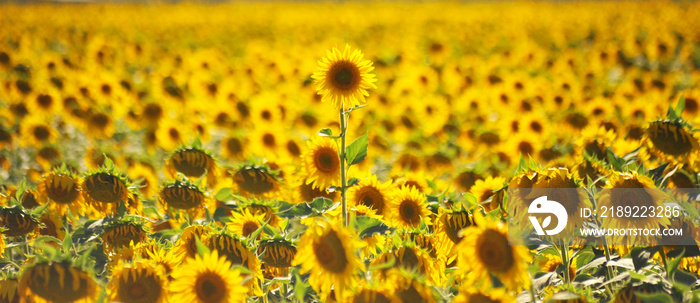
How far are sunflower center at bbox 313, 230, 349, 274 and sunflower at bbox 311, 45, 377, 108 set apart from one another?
2.19 feet

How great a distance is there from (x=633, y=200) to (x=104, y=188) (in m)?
2.15

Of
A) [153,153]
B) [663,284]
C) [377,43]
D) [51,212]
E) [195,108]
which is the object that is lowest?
[663,284]

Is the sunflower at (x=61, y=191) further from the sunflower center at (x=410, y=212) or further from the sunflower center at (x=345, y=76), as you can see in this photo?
the sunflower center at (x=410, y=212)

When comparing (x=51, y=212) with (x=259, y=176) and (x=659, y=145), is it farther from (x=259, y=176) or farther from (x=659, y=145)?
(x=659, y=145)

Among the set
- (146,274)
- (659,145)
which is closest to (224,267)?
(146,274)

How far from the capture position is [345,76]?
2.30m

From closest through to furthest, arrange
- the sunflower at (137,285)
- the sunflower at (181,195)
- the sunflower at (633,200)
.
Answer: the sunflower at (137,285) < the sunflower at (633,200) < the sunflower at (181,195)

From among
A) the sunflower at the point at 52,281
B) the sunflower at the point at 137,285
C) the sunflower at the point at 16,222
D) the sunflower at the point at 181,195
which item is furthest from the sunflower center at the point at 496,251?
the sunflower at the point at 16,222

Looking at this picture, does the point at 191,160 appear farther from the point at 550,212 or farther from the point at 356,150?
the point at 550,212

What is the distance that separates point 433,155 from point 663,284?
7.63ft

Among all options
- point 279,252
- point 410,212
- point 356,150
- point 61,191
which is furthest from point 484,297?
point 61,191

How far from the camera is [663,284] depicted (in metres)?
1.84

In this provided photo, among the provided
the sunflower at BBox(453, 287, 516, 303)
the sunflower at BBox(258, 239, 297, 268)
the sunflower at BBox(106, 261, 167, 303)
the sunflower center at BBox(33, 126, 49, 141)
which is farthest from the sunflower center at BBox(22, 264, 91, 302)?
the sunflower center at BBox(33, 126, 49, 141)

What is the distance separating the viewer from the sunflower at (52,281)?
5.79 ft
